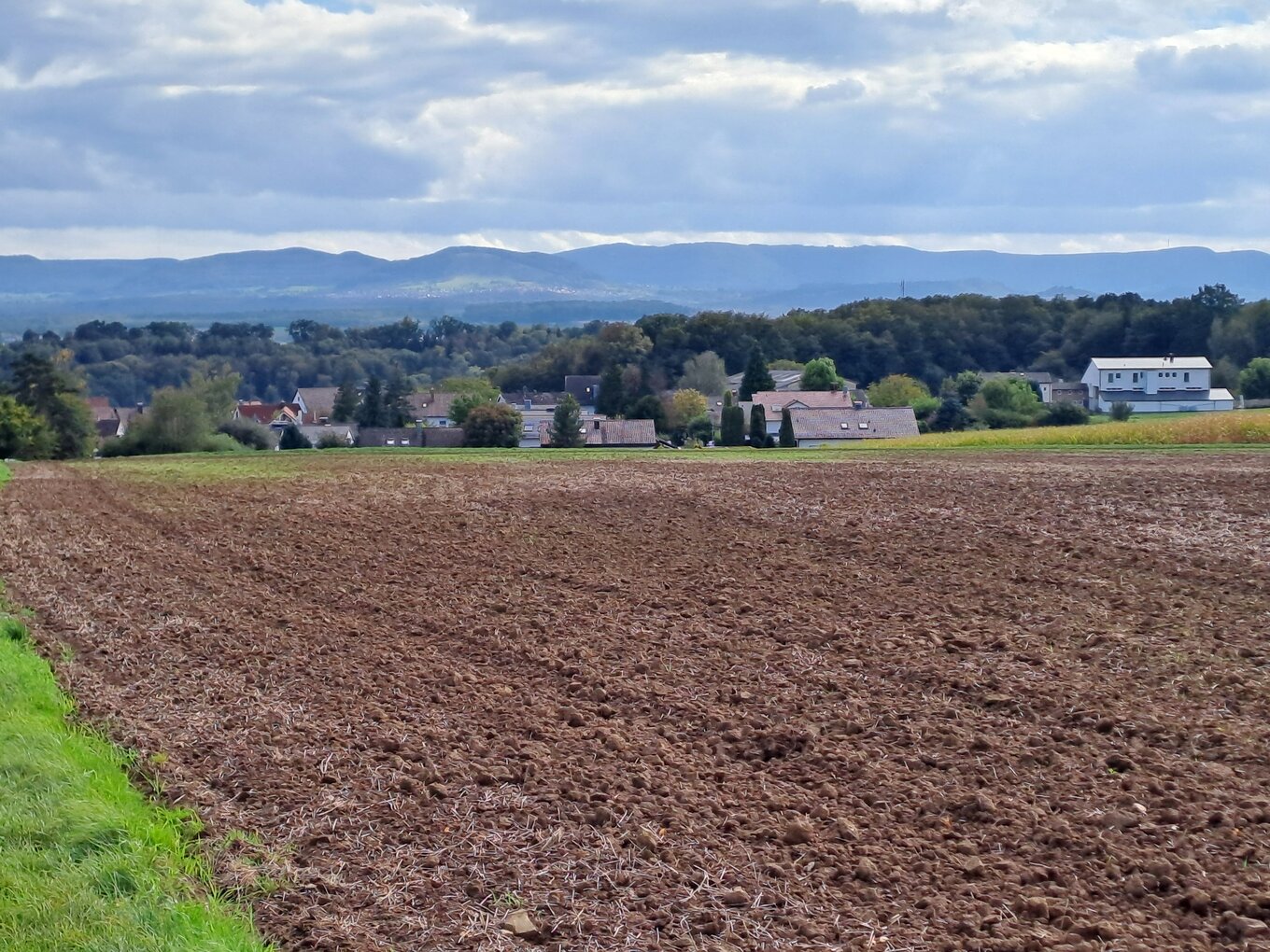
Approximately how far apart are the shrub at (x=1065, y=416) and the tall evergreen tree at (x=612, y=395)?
33.3 m

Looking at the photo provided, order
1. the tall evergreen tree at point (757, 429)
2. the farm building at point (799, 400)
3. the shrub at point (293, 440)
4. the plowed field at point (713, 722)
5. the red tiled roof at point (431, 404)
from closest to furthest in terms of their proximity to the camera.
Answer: the plowed field at point (713, 722) < the tall evergreen tree at point (757, 429) < the shrub at point (293, 440) < the farm building at point (799, 400) < the red tiled roof at point (431, 404)

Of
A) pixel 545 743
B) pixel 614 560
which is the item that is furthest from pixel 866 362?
pixel 545 743

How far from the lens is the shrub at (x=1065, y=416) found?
68562 mm

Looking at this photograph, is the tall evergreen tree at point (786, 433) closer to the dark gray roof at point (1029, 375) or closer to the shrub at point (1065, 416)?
the shrub at point (1065, 416)

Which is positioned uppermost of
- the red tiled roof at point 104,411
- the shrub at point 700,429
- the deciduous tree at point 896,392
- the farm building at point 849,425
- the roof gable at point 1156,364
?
the roof gable at point 1156,364

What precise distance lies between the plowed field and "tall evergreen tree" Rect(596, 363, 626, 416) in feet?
245

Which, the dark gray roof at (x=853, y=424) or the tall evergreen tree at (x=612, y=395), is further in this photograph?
the tall evergreen tree at (x=612, y=395)

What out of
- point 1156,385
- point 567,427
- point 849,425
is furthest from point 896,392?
point 567,427

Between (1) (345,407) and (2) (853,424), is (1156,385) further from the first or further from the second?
(1) (345,407)

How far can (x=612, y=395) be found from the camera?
313 feet

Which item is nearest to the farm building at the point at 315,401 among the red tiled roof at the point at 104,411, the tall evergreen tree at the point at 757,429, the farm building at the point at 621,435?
the red tiled roof at the point at 104,411

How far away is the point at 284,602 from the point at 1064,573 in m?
9.14

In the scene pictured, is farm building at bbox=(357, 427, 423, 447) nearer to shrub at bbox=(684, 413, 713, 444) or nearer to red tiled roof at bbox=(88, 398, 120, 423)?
shrub at bbox=(684, 413, 713, 444)

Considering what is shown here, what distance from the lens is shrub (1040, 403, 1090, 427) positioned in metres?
68.6
